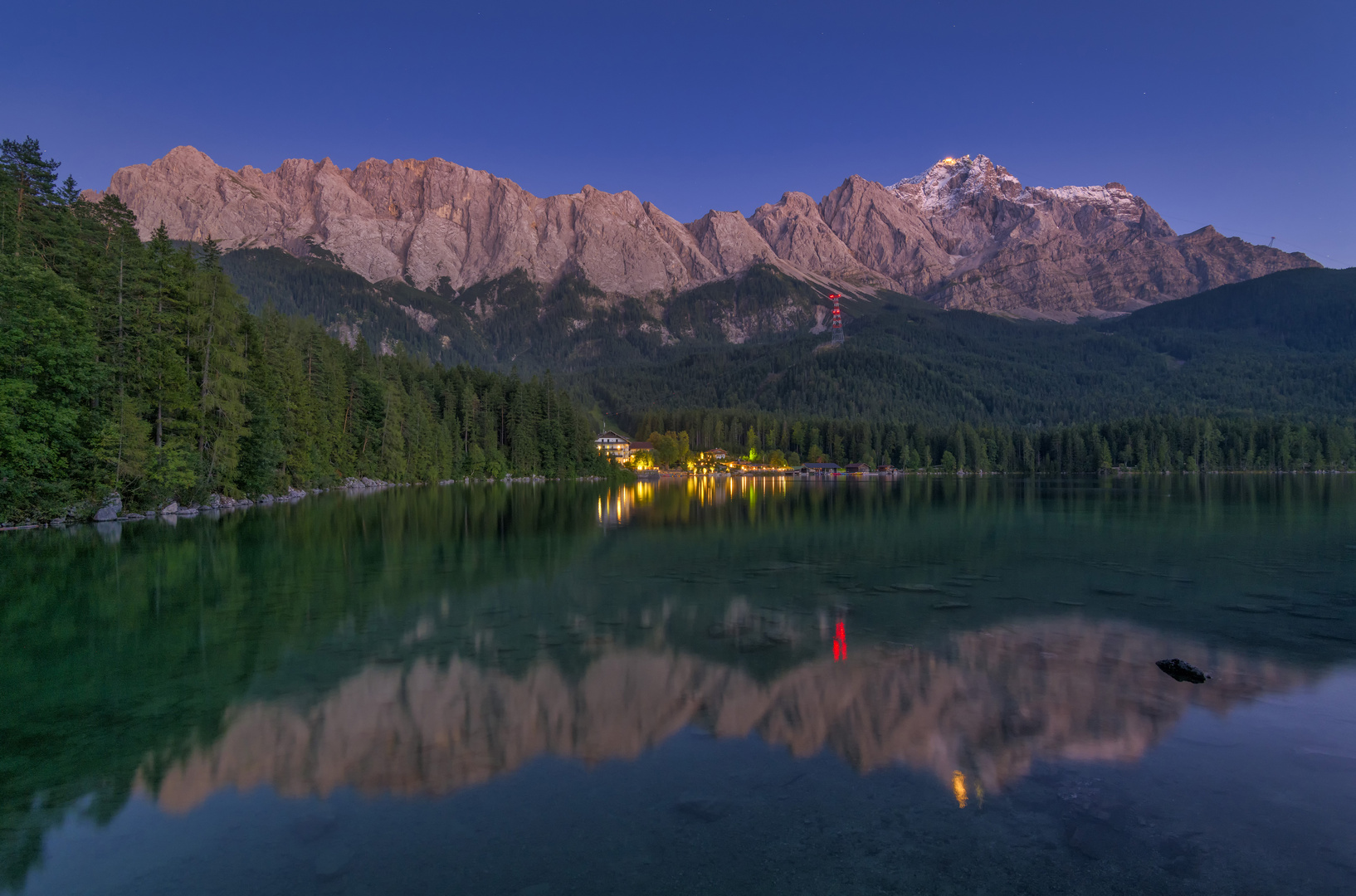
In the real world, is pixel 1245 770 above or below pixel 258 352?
below

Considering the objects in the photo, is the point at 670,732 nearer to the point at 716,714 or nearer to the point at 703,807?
the point at 716,714

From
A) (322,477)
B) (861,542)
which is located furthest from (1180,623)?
(322,477)

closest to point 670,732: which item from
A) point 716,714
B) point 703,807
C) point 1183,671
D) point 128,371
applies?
point 716,714

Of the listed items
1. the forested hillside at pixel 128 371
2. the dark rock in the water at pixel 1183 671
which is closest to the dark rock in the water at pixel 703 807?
the dark rock in the water at pixel 1183 671

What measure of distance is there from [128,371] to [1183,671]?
56.5m

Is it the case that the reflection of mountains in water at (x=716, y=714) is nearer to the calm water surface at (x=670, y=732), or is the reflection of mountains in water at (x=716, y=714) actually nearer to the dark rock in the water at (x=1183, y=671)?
the calm water surface at (x=670, y=732)

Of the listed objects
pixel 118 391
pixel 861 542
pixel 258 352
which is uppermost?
pixel 258 352

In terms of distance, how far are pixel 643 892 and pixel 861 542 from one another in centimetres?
3445

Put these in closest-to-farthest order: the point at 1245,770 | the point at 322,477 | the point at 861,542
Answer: the point at 1245,770
the point at 861,542
the point at 322,477

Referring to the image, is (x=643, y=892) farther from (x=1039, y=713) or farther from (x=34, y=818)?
(x=1039, y=713)

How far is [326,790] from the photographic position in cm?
1012

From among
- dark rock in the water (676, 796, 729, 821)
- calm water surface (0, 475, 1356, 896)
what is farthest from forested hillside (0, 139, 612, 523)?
dark rock in the water (676, 796, 729, 821)

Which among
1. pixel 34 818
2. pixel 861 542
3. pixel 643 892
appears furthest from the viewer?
pixel 861 542

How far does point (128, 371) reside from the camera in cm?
4562
